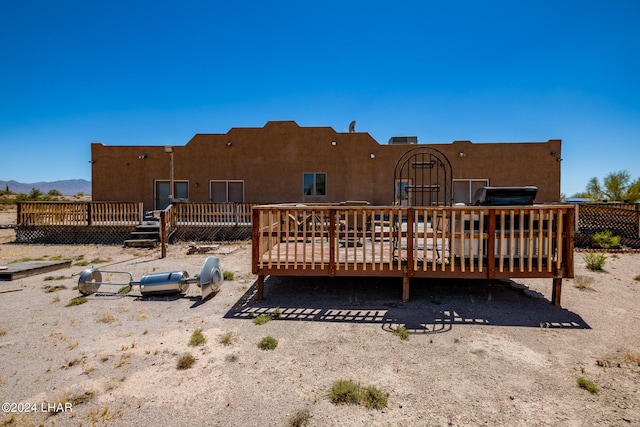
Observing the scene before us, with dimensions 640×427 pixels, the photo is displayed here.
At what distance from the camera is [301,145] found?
16828 mm

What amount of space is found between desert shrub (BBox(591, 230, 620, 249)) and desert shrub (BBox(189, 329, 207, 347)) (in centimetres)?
1223

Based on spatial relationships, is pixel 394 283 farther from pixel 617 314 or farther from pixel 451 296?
pixel 617 314

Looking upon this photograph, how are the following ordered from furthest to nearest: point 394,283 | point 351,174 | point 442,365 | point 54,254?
1. point 351,174
2. point 54,254
3. point 394,283
4. point 442,365

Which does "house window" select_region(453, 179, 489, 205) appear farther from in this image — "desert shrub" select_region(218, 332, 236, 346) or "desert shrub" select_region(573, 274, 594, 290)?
"desert shrub" select_region(218, 332, 236, 346)

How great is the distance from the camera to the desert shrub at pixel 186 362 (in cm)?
333

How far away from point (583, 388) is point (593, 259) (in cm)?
631

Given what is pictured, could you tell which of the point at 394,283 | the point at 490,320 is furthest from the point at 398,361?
the point at 394,283

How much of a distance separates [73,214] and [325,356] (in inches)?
527

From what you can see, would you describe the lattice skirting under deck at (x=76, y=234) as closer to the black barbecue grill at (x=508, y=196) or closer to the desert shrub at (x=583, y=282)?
the black barbecue grill at (x=508, y=196)

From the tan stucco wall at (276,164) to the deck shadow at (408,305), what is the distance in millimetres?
10520

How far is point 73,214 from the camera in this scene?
12.8 m

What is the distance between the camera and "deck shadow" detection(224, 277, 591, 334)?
4.57m

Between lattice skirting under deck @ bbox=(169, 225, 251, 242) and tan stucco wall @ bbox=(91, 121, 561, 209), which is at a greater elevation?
tan stucco wall @ bbox=(91, 121, 561, 209)

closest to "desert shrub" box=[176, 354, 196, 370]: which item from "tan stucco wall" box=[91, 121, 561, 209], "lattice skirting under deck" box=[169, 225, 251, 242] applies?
"lattice skirting under deck" box=[169, 225, 251, 242]
